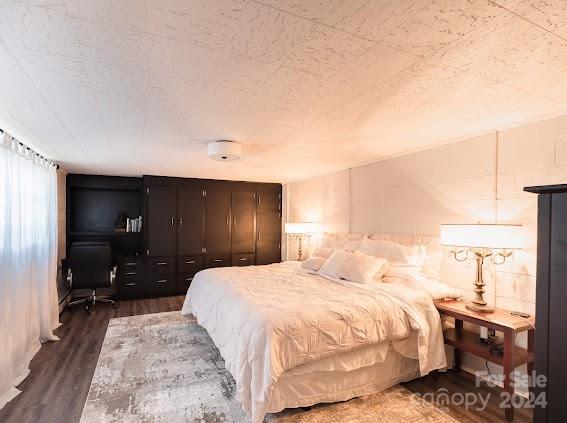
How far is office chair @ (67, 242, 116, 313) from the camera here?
4.42 metres

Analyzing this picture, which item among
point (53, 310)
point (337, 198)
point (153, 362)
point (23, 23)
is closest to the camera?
point (23, 23)

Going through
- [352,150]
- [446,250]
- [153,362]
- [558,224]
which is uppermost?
[352,150]

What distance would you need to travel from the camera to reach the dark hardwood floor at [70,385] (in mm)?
2113

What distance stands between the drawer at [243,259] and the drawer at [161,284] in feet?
3.91

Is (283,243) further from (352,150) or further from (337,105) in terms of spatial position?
(337,105)

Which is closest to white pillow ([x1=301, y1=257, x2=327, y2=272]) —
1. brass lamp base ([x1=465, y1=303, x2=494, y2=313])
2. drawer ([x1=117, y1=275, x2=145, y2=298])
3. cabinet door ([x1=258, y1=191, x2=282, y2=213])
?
brass lamp base ([x1=465, y1=303, x2=494, y2=313])

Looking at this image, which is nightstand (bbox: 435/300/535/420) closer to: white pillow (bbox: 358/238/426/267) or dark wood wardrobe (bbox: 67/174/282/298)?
white pillow (bbox: 358/238/426/267)

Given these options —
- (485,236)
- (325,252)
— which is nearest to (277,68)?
(485,236)

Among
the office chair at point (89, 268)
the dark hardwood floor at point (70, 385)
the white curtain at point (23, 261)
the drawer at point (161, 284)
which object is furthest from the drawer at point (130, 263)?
the dark hardwood floor at point (70, 385)

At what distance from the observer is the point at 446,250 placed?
306 cm

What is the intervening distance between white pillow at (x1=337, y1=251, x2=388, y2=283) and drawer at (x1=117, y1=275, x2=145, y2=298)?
3791 millimetres

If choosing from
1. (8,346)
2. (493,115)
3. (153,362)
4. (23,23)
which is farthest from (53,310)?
(493,115)

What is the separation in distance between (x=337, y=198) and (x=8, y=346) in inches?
163

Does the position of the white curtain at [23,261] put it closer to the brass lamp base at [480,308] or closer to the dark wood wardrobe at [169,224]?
the dark wood wardrobe at [169,224]
